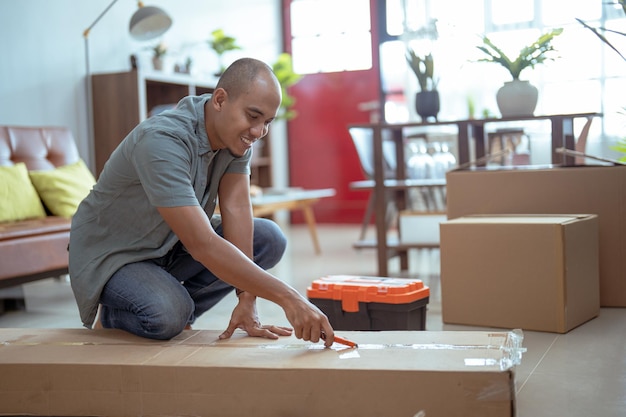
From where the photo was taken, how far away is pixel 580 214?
9.18 ft

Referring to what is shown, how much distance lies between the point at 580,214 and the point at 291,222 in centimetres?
506

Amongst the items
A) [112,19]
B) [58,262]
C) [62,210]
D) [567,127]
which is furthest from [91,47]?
[567,127]

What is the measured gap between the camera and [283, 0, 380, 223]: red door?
7332 mm

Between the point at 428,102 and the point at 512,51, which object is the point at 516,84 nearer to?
the point at 428,102

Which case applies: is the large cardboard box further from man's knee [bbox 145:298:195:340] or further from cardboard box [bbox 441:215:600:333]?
man's knee [bbox 145:298:195:340]

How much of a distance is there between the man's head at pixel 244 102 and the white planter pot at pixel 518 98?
180 centimetres

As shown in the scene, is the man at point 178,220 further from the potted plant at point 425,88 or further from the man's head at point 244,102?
the potted plant at point 425,88

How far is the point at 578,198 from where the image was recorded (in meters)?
2.83

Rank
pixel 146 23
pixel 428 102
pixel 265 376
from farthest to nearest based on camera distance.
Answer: pixel 146 23 → pixel 428 102 → pixel 265 376

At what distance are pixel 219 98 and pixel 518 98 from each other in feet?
6.14

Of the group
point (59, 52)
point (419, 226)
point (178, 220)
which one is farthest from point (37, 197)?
point (178, 220)

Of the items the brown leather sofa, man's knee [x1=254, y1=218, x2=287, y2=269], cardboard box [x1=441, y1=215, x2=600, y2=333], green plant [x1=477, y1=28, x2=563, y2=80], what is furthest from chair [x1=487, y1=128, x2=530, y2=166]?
the brown leather sofa

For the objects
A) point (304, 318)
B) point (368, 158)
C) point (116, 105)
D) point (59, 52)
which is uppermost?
point (59, 52)

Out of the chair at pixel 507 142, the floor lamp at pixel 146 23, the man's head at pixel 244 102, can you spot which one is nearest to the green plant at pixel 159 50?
the floor lamp at pixel 146 23
